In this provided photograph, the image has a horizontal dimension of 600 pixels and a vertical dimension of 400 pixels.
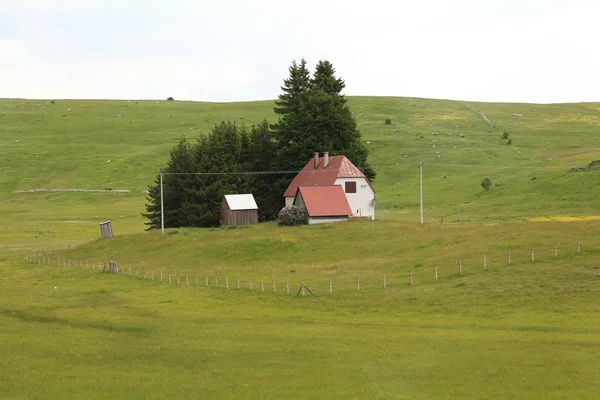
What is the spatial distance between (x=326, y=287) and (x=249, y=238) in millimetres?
25654

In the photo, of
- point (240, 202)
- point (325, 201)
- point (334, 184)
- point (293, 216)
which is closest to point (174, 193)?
point (240, 202)

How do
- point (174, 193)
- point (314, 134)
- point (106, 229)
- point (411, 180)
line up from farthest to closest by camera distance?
point (411, 180), point (314, 134), point (174, 193), point (106, 229)

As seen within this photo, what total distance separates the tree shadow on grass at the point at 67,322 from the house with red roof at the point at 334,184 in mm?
44995

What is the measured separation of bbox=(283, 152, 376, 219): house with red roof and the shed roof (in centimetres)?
478

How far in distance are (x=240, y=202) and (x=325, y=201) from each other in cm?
1256

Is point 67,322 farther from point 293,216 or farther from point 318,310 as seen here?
point 293,216

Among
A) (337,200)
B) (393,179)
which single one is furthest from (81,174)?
(337,200)

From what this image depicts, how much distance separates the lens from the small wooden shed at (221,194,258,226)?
96.7 m

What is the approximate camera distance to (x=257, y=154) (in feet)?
362

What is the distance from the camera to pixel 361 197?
9600cm

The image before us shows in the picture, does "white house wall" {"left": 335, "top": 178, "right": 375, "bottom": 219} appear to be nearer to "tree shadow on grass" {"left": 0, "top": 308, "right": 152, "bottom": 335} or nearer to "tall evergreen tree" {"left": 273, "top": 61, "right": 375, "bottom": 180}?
"tall evergreen tree" {"left": 273, "top": 61, "right": 375, "bottom": 180}

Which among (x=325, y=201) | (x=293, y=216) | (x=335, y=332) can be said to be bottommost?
(x=335, y=332)

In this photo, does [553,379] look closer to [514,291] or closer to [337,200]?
[514,291]

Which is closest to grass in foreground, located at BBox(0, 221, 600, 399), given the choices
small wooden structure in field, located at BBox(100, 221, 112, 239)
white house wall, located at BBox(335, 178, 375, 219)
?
small wooden structure in field, located at BBox(100, 221, 112, 239)
